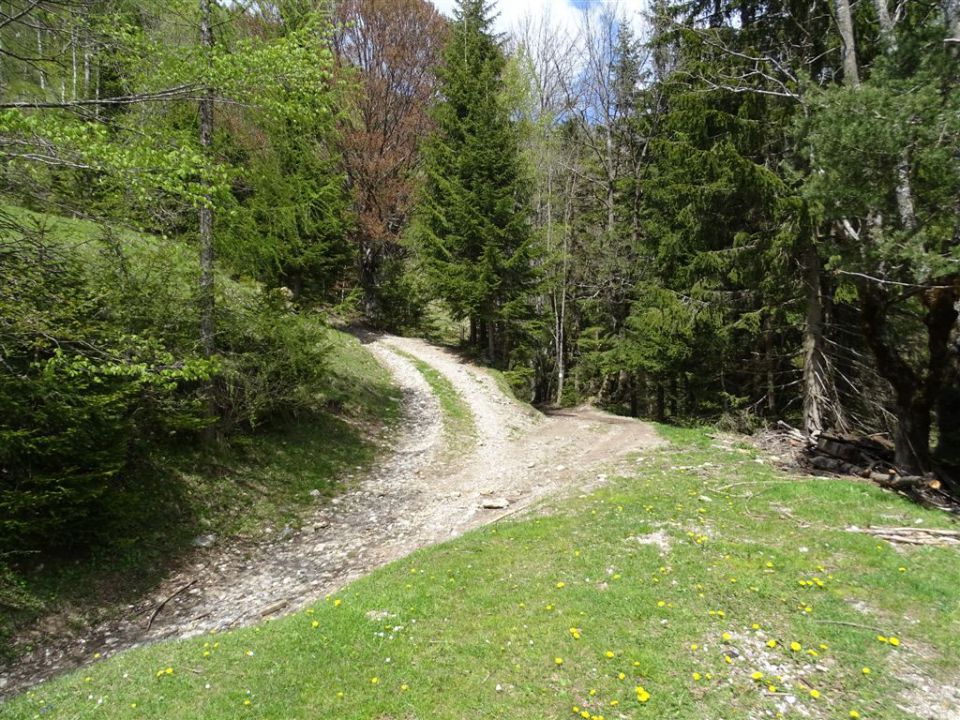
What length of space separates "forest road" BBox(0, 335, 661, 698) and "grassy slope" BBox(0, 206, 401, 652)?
35 centimetres

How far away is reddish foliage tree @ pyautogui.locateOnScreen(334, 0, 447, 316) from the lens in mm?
24531

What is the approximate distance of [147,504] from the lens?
313 inches

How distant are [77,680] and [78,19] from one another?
659 centimetres

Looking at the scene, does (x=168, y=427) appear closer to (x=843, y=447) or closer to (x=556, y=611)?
(x=556, y=611)

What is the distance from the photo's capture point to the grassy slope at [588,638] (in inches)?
173

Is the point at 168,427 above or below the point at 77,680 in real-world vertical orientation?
above

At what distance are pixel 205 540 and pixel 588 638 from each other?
629cm

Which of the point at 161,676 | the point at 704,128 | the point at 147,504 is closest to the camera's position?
the point at 161,676

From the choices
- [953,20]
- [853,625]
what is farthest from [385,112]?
[853,625]

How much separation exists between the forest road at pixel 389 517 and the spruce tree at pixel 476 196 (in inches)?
164

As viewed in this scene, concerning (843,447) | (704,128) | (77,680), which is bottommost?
(77,680)

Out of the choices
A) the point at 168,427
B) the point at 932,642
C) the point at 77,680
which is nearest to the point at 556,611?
the point at 932,642

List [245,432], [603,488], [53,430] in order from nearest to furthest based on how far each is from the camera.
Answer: [53,430] < [603,488] < [245,432]

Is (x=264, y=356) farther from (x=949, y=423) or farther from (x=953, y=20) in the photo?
(x=949, y=423)
